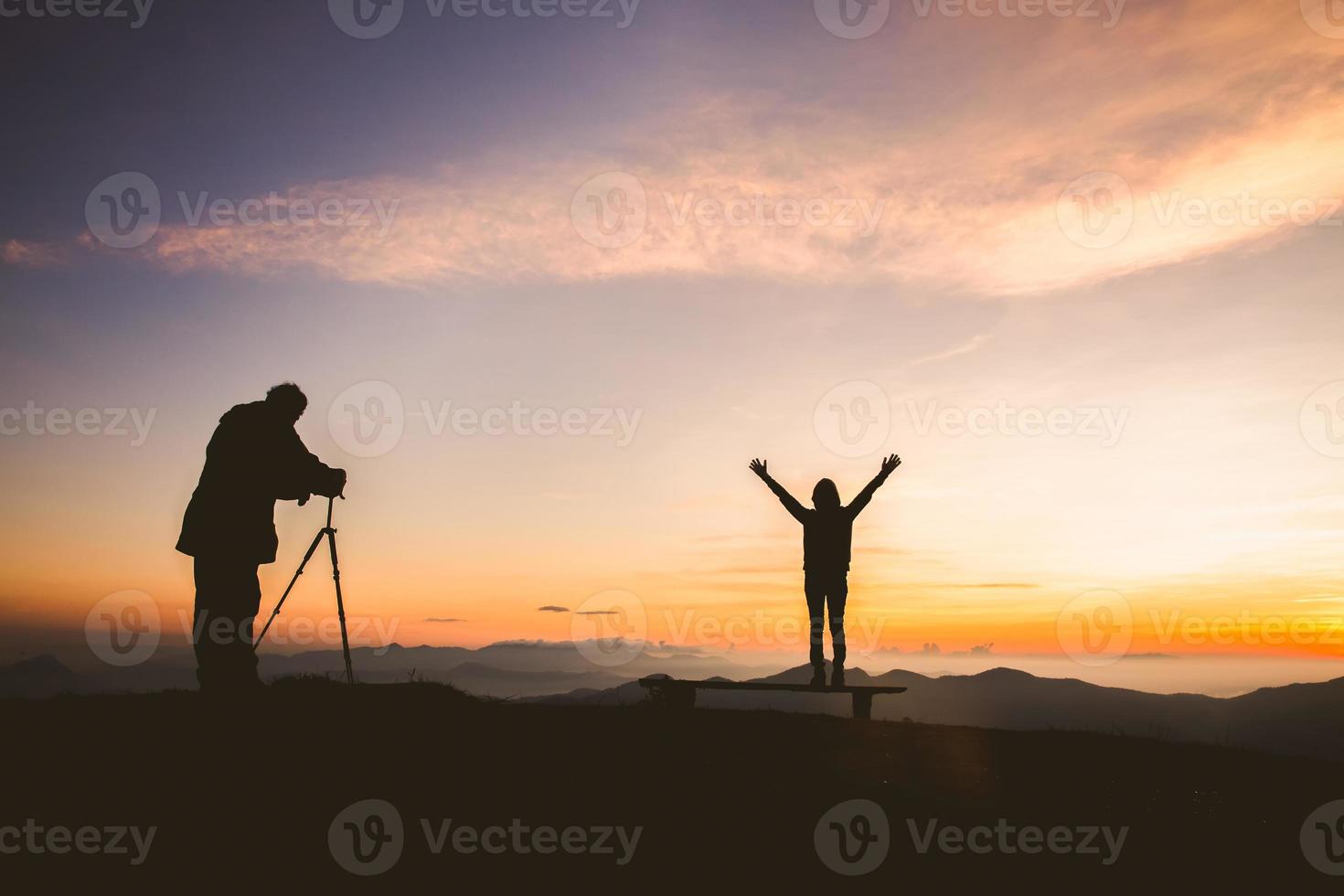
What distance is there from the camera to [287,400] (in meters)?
10.8

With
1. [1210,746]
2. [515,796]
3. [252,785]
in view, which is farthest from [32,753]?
[1210,746]

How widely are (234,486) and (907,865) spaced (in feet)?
27.4

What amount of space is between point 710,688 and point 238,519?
6788mm

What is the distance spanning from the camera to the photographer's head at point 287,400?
35.2ft

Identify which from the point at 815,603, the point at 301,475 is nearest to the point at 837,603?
the point at 815,603

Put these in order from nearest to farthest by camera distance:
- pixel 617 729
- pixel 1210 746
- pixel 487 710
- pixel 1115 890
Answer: pixel 1115 890
pixel 617 729
pixel 487 710
pixel 1210 746

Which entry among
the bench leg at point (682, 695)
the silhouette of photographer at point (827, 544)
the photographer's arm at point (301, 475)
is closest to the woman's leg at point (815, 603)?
the silhouette of photographer at point (827, 544)

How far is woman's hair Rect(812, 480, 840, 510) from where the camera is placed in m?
13.8

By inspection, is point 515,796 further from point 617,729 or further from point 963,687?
point 963,687

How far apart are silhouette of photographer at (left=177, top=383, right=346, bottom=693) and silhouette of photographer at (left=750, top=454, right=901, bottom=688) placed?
23.3ft

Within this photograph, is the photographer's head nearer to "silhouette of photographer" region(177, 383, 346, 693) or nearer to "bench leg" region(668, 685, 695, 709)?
"silhouette of photographer" region(177, 383, 346, 693)

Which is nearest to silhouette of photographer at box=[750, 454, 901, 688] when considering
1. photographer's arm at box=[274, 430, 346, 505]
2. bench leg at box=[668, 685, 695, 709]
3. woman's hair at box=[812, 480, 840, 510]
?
woman's hair at box=[812, 480, 840, 510]

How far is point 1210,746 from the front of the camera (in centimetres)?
1198

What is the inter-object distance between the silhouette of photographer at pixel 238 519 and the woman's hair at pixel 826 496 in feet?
24.7
